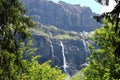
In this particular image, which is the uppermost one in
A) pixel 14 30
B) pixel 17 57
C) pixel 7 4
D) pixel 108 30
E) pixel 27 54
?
pixel 7 4

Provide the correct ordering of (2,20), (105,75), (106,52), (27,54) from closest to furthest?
1. (2,20)
2. (105,75)
3. (106,52)
4. (27,54)

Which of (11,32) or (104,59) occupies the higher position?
(11,32)

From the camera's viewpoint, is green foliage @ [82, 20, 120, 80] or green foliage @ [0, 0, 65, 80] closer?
green foliage @ [0, 0, 65, 80]

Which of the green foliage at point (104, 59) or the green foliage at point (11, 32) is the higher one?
the green foliage at point (11, 32)

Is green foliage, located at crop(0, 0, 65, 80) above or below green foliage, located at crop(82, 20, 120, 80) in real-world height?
above

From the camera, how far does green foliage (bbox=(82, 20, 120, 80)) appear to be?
119 ft

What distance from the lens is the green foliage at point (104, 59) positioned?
36.3 metres

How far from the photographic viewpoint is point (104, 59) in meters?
38.3

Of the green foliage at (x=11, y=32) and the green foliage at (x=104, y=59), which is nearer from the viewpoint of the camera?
the green foliage at (x=11, y=32)

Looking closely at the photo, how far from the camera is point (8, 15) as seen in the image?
49.7 feet

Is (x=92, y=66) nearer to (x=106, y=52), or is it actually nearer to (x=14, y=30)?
(x=106, y=52)

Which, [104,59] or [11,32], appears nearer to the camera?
[11,32]

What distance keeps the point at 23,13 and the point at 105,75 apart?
20.5m

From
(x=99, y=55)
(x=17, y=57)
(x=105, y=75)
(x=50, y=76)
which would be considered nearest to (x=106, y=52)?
(x=99, y=55)
